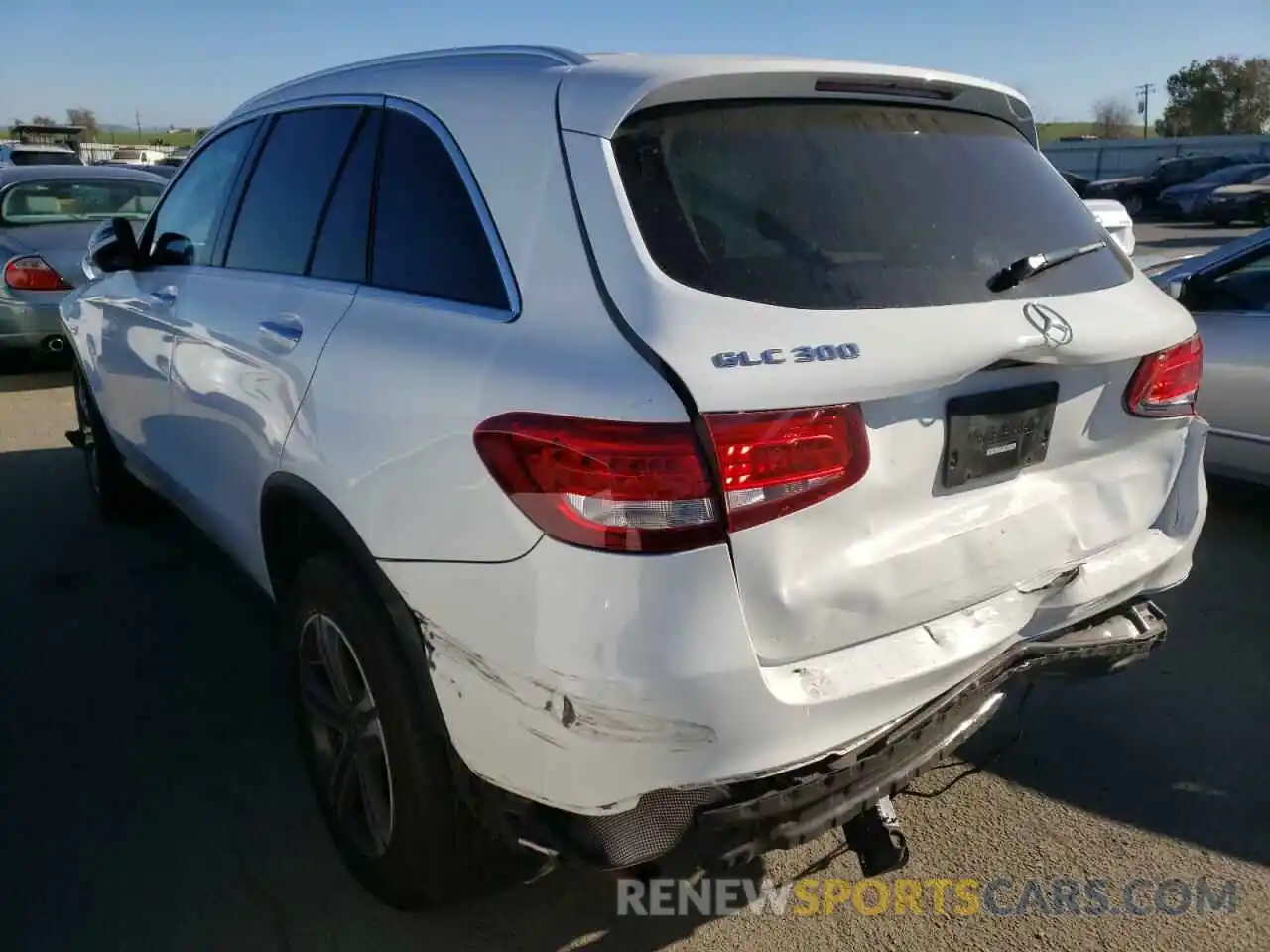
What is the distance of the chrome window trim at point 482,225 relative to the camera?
6.75 feet

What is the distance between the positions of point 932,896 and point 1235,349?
3.25m

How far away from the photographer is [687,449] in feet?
5.82

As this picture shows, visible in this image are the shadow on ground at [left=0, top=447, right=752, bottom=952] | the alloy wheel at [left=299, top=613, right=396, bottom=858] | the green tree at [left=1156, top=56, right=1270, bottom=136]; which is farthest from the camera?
the green tree at [left=1156, top=56, right=1270, bottom=136]

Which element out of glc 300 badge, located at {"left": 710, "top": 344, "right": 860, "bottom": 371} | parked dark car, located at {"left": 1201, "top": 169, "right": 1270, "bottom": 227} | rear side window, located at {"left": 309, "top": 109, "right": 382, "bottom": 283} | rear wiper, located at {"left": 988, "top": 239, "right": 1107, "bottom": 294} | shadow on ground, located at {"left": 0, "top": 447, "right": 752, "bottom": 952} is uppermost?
rear side window, located at {"left": 309, "top": 109, "right": 382, "bottom": 283}

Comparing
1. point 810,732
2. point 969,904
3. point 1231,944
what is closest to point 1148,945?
point 1231,944

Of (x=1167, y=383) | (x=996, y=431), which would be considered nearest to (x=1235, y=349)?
(x=1167, y=383)

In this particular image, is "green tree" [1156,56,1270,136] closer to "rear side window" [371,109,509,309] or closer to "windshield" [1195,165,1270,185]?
"windshield" [1195,165,1270,185]

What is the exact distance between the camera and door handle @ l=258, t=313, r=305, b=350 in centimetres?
264

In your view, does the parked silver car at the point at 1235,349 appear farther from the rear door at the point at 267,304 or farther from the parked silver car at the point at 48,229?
the parked silver car at the point at 48,229

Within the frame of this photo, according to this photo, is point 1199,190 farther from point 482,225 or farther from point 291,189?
point 482,225

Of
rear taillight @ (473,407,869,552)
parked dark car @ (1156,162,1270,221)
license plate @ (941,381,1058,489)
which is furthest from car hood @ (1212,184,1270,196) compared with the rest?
rear taillight @ (473,407,869,552)

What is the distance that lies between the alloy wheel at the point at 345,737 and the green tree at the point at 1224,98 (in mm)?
74809

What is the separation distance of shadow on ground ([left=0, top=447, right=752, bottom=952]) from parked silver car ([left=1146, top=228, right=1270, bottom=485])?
137 inches

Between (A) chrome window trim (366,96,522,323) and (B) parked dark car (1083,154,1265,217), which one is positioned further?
(B) parked dark car (1083,154,1265,217)
